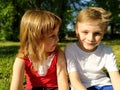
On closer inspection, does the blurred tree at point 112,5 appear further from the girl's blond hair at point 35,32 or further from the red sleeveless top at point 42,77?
the girl's blond hair at point 35,32

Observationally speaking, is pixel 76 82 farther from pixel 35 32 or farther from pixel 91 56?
pixel 35 32

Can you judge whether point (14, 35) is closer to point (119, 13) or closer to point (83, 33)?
point (119, 13)

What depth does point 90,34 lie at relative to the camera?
4.19 metres

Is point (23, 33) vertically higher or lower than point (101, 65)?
higher

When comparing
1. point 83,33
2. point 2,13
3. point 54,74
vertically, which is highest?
point 83,33

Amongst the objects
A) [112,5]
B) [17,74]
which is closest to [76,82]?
[17,74]

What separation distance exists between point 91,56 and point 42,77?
66cm

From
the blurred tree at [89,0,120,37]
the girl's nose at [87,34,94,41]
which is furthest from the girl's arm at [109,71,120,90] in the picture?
the blurred tree at [89,0,120,37]

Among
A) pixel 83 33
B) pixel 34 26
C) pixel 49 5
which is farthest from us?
pixel 49 5

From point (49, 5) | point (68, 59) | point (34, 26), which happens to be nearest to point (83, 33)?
point (68, 59)

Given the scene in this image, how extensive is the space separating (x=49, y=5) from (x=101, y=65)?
93.6 ft

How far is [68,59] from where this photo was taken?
14.1ft

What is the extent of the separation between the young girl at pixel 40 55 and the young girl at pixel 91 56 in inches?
6.3

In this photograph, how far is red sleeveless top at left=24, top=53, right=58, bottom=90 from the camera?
4238mm
